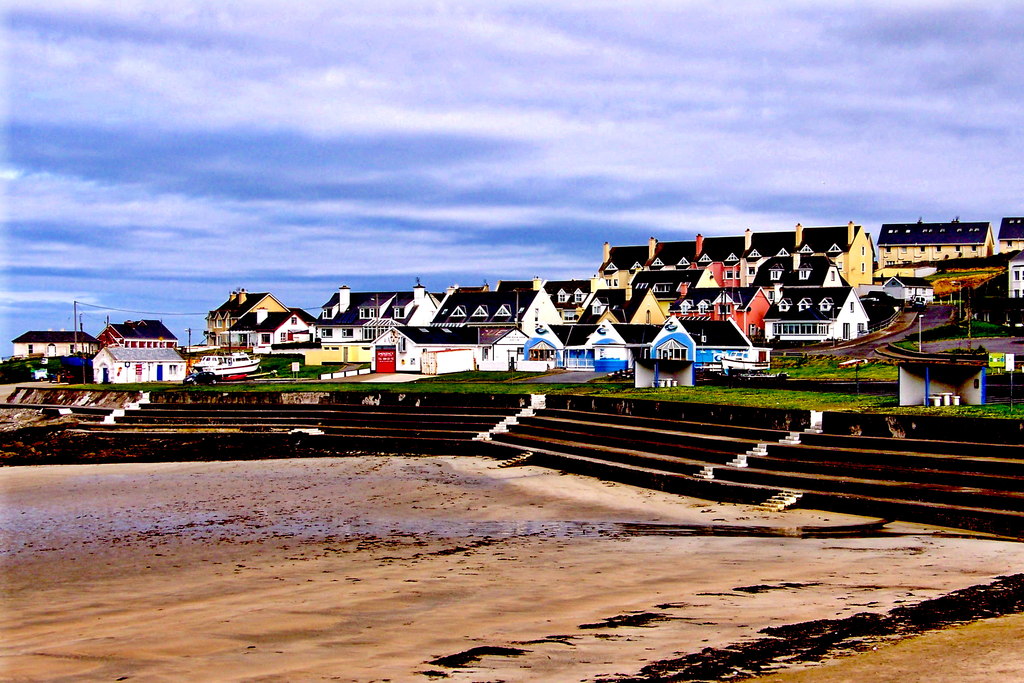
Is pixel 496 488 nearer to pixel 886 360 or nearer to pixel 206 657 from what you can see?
pixel 206 657

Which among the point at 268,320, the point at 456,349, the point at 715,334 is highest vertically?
the point at 268,320

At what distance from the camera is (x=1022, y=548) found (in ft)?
46.8

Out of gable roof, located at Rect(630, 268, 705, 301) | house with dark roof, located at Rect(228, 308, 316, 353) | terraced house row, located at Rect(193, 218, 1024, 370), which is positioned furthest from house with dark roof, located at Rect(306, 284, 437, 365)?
gable roof, located at Rect(630, 268, 705, 301)

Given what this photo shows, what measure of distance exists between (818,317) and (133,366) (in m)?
50.7

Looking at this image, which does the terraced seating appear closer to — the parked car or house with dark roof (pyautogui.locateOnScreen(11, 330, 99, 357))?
the parked car

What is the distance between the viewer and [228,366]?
68750 mm

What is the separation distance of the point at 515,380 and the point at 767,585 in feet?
135

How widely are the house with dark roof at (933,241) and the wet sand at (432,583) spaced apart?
105 metres

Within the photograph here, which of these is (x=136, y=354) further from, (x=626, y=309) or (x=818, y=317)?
(x=818, y=317)

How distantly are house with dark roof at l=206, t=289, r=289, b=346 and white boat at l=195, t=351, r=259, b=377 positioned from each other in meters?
36.0

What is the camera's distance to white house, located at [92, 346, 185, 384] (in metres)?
63.8

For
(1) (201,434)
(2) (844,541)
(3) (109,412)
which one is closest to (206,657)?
(2) (844,541)

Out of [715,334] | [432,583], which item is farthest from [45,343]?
[432,583]

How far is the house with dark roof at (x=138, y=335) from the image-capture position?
317ft
